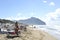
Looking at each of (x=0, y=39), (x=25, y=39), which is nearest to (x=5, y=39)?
(x=0, y=39)

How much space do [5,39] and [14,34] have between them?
171 inches

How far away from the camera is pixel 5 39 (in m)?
27.2

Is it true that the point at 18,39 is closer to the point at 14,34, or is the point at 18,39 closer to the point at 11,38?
the point at 11,38

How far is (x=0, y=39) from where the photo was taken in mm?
27125

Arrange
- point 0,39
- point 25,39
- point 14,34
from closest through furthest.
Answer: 1. point 0,39
2. point 25,39
3. point 14,34

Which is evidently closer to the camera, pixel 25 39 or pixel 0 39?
pixel 0 39

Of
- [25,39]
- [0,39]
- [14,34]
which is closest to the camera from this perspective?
[0,39]

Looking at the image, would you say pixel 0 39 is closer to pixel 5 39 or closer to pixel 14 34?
pixel 5 39

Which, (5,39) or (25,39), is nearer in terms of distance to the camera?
(5,39)

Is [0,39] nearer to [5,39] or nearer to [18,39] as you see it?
[5,39]

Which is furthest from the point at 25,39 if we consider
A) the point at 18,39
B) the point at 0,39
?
the point at 0,39

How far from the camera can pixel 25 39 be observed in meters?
29.3

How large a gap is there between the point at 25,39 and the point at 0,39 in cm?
431

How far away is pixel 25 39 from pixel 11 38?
2.41 meters
